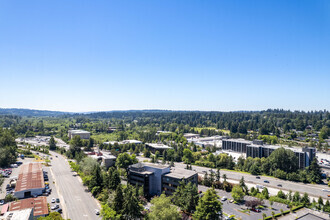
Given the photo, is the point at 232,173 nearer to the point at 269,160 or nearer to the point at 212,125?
the point at 269,160

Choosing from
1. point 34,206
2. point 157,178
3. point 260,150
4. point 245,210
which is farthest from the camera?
point 260,150

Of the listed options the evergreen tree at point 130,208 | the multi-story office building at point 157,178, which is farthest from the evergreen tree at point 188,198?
the evergreen tree at point 130,208

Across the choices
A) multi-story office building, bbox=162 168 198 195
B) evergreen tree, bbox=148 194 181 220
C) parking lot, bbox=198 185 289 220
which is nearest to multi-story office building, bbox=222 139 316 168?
parking lot, bbox=198 185 289 220

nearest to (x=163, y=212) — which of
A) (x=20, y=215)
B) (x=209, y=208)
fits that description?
(x=209, y=208)

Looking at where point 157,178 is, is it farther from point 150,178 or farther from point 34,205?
point 34,205

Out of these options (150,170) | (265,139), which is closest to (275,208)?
(150,170)
